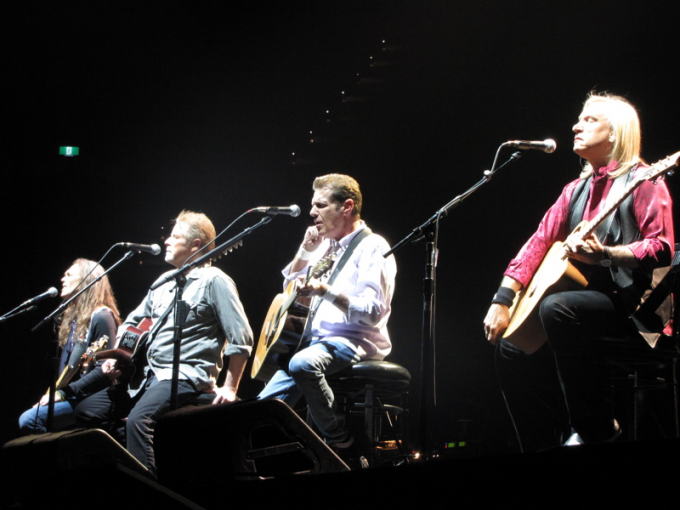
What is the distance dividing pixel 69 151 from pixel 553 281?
538 centimetres

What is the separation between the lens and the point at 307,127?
5.90 m

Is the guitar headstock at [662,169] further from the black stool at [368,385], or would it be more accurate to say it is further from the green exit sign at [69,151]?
the green exit sign at [69,151]

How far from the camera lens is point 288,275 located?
401cm

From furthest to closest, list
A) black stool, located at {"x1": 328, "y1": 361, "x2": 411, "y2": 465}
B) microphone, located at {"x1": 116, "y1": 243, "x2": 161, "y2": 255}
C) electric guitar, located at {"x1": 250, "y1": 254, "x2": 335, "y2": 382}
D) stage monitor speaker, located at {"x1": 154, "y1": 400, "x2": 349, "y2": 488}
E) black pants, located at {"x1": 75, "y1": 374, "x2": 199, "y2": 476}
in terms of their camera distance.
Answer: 1. microphone, located at {"x1": 116, "y1": 243, "x2": 161, "y2": 255}
2. electric guitar, located at {"x1": 250, "y1": 254, "x2": 335, "y2": 382}
3. black pants, located at {"x1": 75, "y1": 374, "x2": 199, "y2": 476}
4. black stool, located at {"x1": 328, "y1": 361, "x2": 411, "y2": 465}
5. stage monitor speaker, located at {"x1": 154, "y1": 400, "x2": 349, "y2": 488}

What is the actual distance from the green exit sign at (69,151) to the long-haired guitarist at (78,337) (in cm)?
152

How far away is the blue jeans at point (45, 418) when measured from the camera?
443cm

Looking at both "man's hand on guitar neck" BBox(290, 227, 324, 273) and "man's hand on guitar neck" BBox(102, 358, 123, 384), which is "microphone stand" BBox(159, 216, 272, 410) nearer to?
Result: "man's hand on guitar neck" BBox(290, 227, 324, 273)

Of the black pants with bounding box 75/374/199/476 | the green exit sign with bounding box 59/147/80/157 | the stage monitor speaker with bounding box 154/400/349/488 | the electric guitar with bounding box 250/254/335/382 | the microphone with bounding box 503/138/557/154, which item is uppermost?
the green exit sign with bounding box 59/147/80/157

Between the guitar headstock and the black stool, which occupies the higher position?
the guitar headstock

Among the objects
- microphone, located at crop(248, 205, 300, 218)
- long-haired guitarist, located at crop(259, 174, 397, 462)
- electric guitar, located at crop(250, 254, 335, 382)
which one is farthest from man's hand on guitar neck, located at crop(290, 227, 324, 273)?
microphone, located at crop(248, 205, 300, 218)

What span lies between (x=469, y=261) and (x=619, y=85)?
1.76 m

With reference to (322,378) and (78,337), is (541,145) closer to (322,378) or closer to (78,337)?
(322,378)

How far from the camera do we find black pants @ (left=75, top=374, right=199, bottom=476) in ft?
11.3

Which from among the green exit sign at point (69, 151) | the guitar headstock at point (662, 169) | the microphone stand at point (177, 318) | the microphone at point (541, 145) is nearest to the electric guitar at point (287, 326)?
the microphone stand at point (177, 318)
